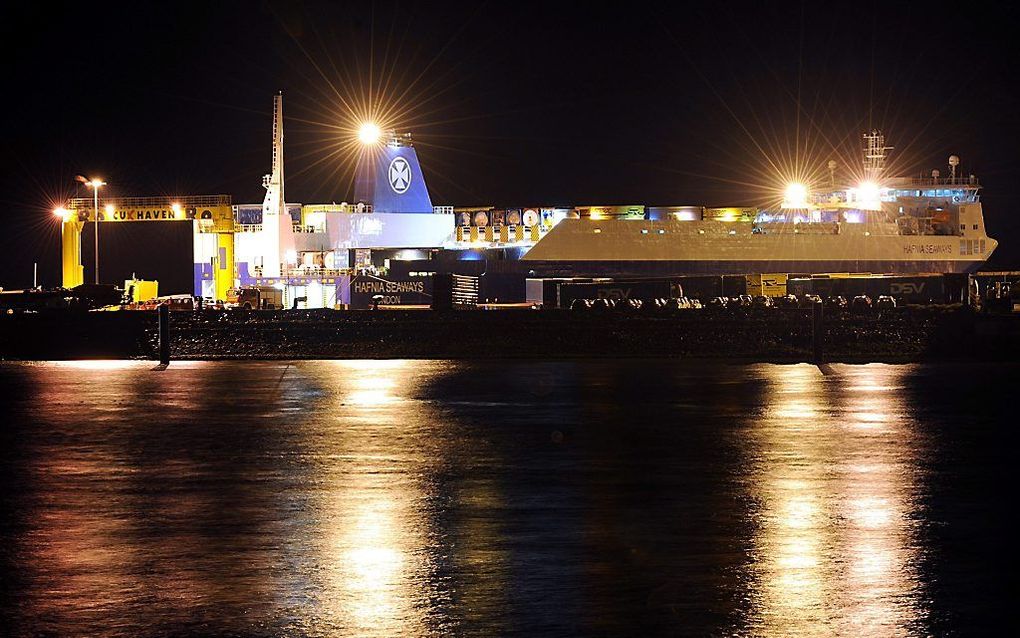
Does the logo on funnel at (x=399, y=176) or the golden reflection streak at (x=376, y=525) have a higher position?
the logo on funnel at (x=399, y=176)

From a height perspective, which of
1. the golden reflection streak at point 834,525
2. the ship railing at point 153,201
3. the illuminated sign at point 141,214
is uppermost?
the ship railing at point 153,201

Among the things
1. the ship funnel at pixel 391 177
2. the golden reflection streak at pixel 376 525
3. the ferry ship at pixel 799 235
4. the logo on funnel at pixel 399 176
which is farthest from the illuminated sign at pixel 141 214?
the golden reflection streak at pixel 376 525

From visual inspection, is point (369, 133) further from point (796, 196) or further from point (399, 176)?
point (796, 196)

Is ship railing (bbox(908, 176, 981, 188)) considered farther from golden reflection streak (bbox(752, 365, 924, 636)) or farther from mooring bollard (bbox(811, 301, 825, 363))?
golden reflection streak (bbox(752, 365, 924, 636))

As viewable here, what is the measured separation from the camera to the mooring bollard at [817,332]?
28.4 m

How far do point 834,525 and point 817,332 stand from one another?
2050 cm

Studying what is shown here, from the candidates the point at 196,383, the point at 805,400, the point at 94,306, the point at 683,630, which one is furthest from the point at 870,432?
the point at 94,306

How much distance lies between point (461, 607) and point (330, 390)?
48.8ft

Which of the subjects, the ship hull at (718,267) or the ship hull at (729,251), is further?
the ship hull at (729,251)

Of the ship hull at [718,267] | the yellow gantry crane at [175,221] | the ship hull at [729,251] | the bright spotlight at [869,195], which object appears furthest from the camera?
the bright spotlight at [869,195]

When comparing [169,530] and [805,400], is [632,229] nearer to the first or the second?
[805,400]

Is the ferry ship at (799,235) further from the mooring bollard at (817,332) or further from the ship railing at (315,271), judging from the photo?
the mooring bollard at (817,332)

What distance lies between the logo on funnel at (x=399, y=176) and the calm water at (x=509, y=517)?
5160cm

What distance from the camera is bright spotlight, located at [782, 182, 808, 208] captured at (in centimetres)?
6744
